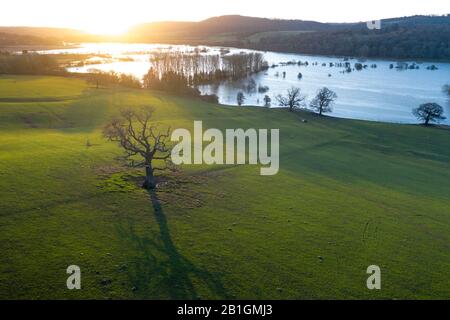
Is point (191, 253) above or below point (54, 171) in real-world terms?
below

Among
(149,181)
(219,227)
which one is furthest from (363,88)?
(219,227)

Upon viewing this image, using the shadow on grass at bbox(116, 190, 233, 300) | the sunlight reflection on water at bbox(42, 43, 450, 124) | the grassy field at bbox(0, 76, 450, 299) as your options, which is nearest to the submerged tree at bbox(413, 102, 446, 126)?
the sunlight reflection on water at bbox(42, 43, 450, 124)

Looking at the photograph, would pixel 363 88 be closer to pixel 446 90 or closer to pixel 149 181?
pixel 446 90

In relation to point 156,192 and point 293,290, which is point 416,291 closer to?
point 293,290

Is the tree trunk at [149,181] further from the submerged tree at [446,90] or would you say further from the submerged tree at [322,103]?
the submerged tree at [446,90]

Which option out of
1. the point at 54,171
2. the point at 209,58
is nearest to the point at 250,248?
the point at 54,171

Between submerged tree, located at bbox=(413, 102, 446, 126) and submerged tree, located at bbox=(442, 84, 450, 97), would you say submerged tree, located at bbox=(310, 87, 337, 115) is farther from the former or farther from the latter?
submerged tree, located at bbox=(442, 84, 450, 97)

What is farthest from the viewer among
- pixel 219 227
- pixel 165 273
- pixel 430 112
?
pixel 430 112
